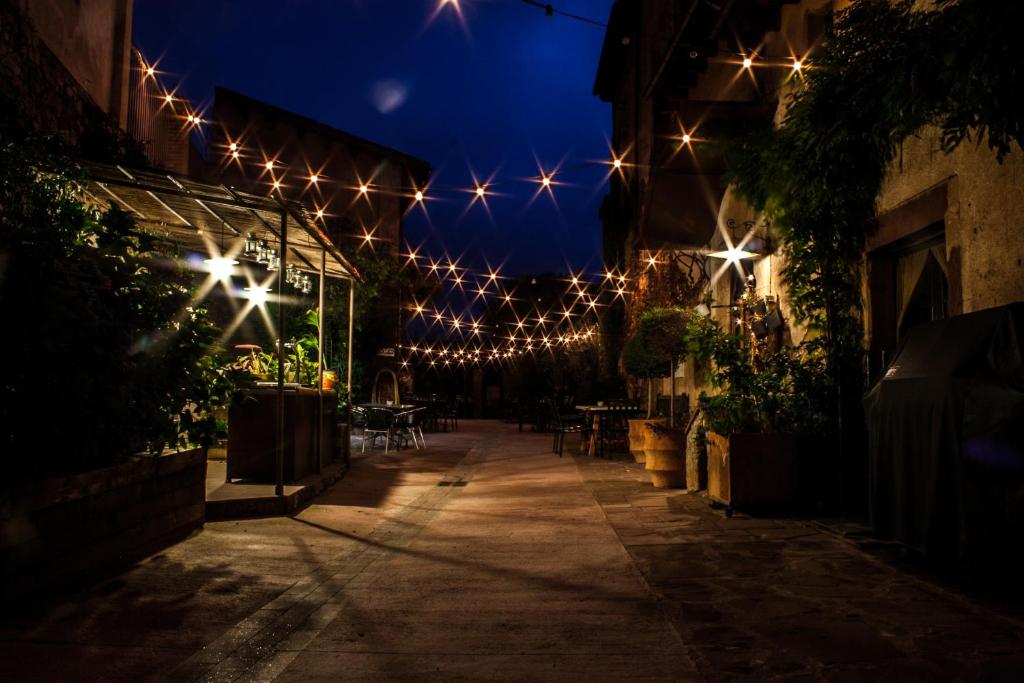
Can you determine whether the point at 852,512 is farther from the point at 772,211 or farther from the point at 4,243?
the point at 4,243

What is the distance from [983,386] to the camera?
4336mm

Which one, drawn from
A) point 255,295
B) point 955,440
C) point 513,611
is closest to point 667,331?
point 255,295

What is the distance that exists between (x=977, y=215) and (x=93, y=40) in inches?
449

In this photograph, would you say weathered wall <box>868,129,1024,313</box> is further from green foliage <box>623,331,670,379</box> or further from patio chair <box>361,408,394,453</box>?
patio chair <box>361,408,394,453</box>

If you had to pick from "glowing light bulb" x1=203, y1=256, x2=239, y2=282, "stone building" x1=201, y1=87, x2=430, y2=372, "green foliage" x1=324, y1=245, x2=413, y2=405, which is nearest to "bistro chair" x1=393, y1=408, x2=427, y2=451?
"green foliage" x1=324, y1=245, x2=413, y2=405

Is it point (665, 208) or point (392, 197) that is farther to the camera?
point (392, 197)

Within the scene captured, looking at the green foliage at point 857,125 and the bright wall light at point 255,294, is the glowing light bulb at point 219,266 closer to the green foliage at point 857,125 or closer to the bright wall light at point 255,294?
the bright wall light at point 255,294

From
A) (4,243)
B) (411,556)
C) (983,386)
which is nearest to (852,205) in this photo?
(983,386)

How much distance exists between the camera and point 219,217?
8539 millimetres

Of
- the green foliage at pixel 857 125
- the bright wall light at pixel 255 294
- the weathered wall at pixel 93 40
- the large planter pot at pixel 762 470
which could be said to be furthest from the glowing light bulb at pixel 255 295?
the large planter pot at pixel 762 470

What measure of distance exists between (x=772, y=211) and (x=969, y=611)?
5055mm

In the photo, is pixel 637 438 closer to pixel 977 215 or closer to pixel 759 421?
pixel 759 421

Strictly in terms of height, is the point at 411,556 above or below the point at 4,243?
below

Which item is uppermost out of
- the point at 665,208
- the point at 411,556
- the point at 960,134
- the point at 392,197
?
the point at 392,197
